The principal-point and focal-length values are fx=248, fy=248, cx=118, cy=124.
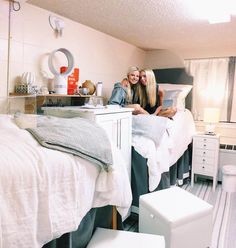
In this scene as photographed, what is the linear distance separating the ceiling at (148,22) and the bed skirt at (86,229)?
1.68 metres

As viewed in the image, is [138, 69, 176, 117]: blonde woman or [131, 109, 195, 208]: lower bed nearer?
[131, 109, 195, 208]: lower bed

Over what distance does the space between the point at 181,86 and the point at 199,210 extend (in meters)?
2.45

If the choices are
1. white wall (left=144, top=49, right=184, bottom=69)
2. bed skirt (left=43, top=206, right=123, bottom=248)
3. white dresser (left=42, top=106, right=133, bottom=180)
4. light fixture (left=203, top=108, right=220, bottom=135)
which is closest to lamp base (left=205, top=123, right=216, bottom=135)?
light fixture (left=203, top=108, right=220, bottom=135)

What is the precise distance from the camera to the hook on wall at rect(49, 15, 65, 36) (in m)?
2.40

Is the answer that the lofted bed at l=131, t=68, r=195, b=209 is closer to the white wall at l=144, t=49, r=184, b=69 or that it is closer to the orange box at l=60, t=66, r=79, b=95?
the white wall at l=144, t=49, r=184, b=69

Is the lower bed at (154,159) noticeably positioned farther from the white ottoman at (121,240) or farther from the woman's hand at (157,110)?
the white ottoman at (121,240)

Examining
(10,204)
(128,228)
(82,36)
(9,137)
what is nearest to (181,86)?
(82,36)

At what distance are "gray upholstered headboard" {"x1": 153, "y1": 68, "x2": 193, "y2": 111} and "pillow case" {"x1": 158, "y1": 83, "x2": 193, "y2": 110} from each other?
0.49 feet

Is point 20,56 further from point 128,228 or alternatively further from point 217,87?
point 217,87

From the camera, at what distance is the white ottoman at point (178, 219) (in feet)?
5.23

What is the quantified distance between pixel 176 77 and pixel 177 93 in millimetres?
461

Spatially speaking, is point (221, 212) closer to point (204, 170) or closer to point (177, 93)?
point (204, 170)

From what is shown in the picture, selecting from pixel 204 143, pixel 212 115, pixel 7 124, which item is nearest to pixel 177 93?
pixel 212 115

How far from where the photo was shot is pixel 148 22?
264 cm
